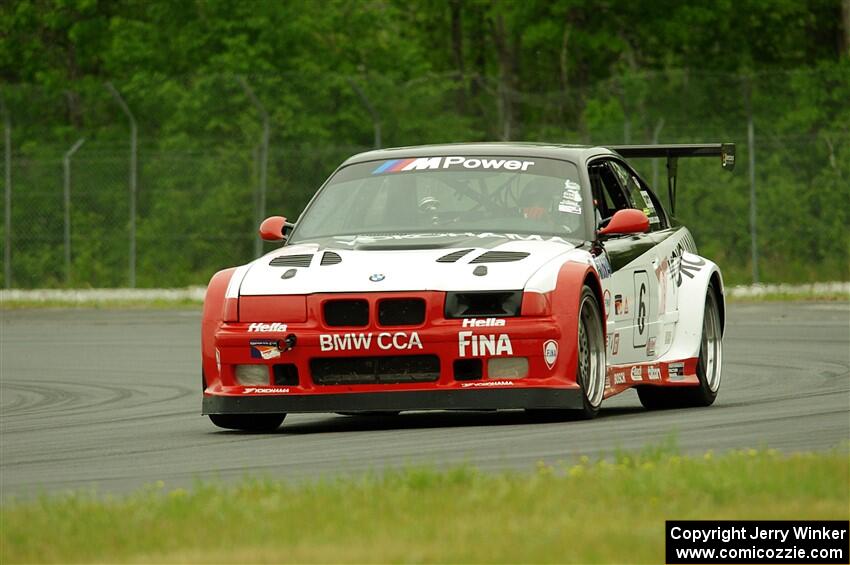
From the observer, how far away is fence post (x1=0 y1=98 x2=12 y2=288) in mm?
30322

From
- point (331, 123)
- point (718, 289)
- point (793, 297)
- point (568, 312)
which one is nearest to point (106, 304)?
point (331, 123)

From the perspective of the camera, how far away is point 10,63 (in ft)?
150

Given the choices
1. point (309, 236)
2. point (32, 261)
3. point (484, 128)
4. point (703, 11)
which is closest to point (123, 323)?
point (32, 261)

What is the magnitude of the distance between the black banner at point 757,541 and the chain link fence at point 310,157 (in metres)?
22.2

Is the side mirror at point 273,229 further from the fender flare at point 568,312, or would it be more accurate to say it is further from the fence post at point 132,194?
the fence post at point 132,194

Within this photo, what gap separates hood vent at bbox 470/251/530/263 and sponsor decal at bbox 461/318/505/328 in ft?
1.18

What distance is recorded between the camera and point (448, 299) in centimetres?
988

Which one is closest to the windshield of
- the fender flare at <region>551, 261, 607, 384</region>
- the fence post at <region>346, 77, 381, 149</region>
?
the fender flare at <region>551, 261, 607, 384</region>

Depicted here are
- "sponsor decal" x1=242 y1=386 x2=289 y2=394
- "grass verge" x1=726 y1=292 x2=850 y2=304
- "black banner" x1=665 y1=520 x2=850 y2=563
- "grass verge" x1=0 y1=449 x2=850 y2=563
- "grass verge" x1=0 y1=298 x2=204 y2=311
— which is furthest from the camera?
"grass verge" x1=0 y1=298 x2=204 y2=311

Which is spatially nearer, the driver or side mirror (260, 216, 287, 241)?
the driver

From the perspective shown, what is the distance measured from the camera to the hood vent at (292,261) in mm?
10402

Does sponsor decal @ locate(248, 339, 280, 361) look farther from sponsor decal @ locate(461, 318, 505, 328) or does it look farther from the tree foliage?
the tree foliage

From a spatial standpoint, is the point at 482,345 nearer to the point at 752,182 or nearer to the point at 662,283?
the point at 662,283

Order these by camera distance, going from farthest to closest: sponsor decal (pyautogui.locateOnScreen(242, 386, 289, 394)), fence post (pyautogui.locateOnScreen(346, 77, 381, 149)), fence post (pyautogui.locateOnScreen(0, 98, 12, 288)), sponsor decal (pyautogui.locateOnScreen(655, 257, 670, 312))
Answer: fence post (pyautogui.locateOnScreen(0, 98, 12, 288)), fence post (pyautogui.locateOnScreen(346, 77, 381, 149)), sponsor decal (pyautogui.locateOnScreen(655, 257, 670, 312)), sponsor decal (pyautogui.locateOnScreen(242, 386, 289, 394))
